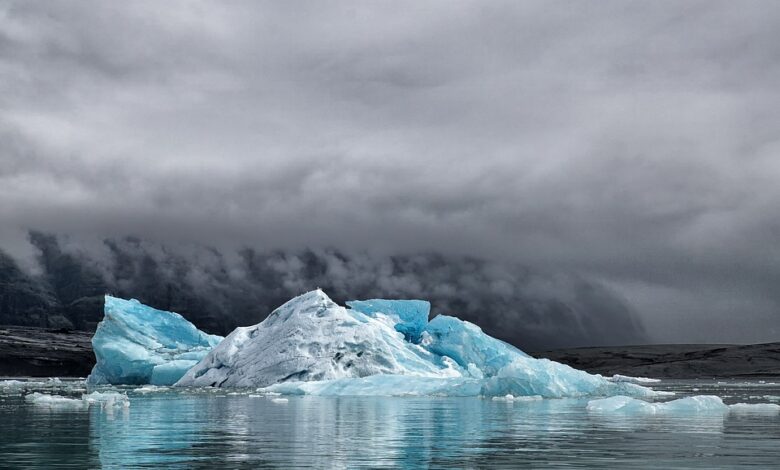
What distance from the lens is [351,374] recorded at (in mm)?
38156

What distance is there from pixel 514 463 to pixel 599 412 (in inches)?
438

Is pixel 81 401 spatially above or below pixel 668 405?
above

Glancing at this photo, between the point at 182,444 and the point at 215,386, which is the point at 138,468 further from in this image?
the point at 215,386

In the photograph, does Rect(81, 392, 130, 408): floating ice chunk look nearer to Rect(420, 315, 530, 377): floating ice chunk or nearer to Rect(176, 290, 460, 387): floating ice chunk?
Rect(176, 290, 460, 387): floating ice chunk

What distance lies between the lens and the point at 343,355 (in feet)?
127

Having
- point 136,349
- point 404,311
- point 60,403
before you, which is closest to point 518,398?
point 60,403

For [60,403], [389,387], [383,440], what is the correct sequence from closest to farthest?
1. [383,440]
2. [60,403]
3. [389,387]

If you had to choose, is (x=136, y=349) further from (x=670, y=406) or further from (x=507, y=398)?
(x=670, y=406)

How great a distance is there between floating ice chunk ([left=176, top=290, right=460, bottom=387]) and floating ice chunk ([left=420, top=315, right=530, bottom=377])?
99cm

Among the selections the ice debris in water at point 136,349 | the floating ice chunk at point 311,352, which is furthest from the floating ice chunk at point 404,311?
the ice debris in water at point 136,349

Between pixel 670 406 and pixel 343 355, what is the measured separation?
795 inches

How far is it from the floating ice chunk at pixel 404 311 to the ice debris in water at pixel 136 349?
9181 mm

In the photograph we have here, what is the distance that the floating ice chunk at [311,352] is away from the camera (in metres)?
38.2

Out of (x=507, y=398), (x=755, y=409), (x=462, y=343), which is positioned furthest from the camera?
(x=462, y=343)
